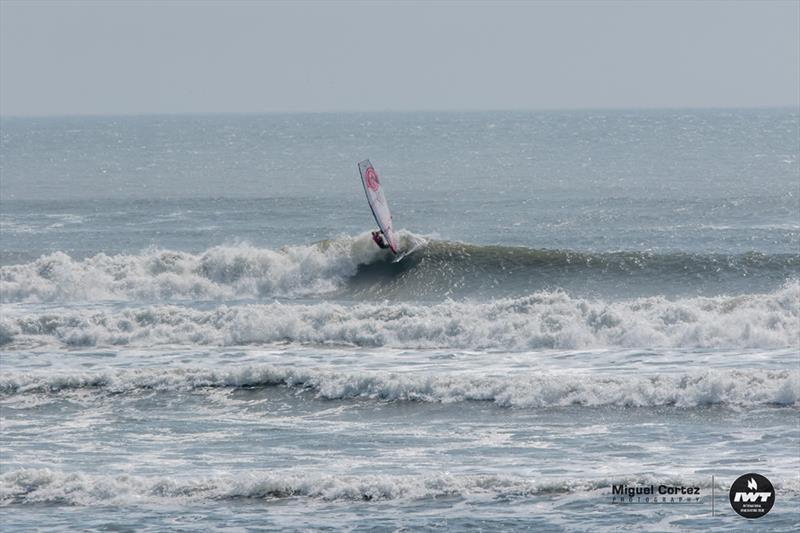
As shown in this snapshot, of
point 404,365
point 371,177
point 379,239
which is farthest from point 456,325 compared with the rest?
point 379,239

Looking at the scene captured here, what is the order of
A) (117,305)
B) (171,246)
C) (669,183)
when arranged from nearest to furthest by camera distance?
1. (117,305)
2. (171,246)
3. (669,183)

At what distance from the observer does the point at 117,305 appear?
117 ft

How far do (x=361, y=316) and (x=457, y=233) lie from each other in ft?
54.8

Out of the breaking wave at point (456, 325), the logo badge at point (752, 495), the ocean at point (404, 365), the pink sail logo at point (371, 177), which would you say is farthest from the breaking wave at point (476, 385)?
the pink sail logo at point (371, 177)

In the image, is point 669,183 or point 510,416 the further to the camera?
point 669,183

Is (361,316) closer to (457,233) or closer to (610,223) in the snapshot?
(457,233)

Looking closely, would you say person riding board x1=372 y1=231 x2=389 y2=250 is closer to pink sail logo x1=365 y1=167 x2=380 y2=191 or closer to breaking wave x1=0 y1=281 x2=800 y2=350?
pink sail logo x1=365 y1=167 x2=380 y2=191

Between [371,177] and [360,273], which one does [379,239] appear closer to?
[371,177]

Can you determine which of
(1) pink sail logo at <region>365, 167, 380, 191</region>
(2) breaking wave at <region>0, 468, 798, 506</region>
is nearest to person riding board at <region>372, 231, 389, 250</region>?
(1) pink sail logo at <region>365, 167, 380, 191</region>

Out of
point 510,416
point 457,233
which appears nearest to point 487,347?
point 510,416

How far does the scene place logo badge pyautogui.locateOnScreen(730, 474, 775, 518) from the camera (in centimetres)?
1755

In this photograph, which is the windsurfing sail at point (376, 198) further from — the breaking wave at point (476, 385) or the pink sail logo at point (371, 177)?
the breaking wave at point (476, 385)

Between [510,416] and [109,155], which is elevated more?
[109,155]

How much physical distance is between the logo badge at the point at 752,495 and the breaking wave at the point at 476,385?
4984 mm
